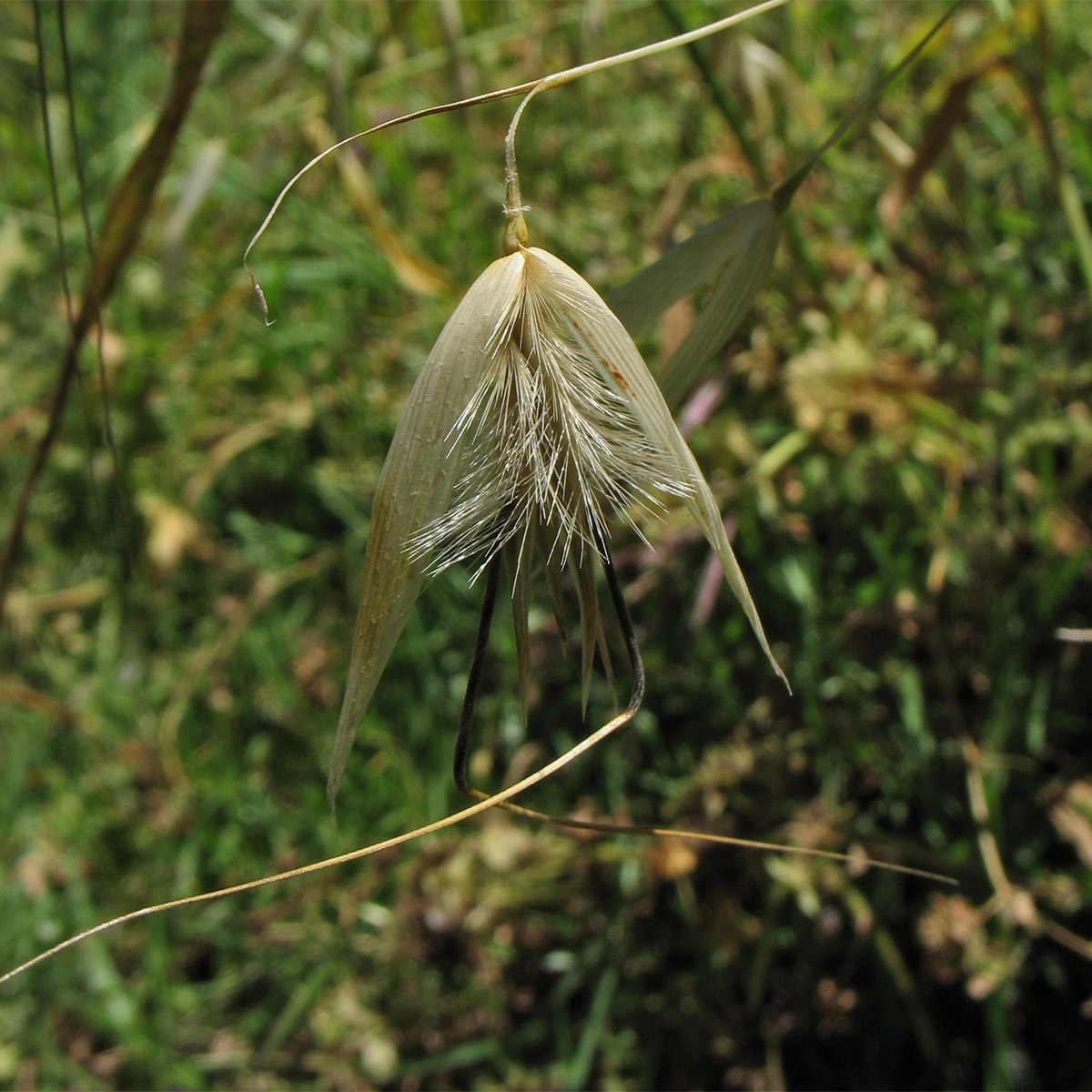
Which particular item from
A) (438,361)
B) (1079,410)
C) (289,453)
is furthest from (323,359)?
(438,361)

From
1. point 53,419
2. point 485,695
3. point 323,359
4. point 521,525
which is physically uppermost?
point 323,359

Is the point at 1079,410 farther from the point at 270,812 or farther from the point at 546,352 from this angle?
the point at 270,812

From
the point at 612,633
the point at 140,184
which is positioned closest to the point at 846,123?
the point at 140,184

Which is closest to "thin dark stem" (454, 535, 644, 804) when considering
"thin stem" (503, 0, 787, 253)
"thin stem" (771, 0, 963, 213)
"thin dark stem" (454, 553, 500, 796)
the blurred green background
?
"thin dark stem" (454, 553, 500, 796)

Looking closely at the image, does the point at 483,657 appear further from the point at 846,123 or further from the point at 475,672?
the point at 846,123

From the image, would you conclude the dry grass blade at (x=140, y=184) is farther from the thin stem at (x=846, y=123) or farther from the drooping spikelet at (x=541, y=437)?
the thin stem at (x=846, y=123)

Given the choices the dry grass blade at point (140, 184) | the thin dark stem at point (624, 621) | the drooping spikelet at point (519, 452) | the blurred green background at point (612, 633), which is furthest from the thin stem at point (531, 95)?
the blurred green background at point (612, 633)

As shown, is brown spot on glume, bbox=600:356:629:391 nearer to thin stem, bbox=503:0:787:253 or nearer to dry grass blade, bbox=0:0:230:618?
thin stem, bbox=503:0:787:253

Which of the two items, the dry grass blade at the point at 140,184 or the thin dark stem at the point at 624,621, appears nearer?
the thin dark stem at the point at 624,621
